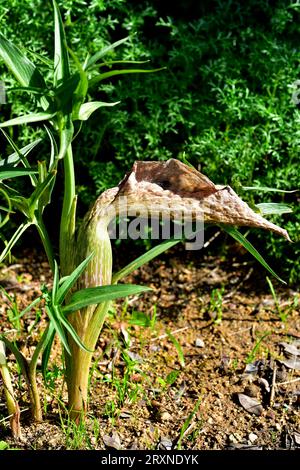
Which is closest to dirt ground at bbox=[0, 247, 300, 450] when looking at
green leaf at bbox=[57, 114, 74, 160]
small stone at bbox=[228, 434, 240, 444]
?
small stone at bbox=[228, 434, 240, 444]

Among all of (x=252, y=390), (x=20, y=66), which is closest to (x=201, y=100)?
(x=252, y=390)

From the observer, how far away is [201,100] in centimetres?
281

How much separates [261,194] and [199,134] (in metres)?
0.32

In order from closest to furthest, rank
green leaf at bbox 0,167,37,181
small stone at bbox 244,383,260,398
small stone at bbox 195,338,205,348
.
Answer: green leaf at bbox 0,167,37,181 < small stone at bbox 244,383,260,398 < small stone at bbox 195,338,205,348

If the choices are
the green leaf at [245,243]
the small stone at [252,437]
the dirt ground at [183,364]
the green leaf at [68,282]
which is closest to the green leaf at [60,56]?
the green leaf at [68,282]

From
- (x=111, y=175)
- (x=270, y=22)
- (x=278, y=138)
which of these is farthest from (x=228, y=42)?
(x=111, y=175)

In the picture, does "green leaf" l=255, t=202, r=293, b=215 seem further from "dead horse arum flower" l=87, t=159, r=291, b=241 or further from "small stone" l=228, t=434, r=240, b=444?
"small stone" l=228, t=434, r=240, b=444

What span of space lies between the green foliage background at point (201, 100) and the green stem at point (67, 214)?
88cm

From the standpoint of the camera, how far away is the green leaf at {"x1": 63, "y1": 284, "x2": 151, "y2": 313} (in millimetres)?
1671

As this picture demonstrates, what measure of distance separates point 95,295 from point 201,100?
1.33 meters

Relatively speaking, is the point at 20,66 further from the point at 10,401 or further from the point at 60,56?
the point at 10,401

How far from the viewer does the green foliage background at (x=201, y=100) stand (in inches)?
105

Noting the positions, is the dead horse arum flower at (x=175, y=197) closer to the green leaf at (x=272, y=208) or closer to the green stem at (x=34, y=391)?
the green leaf at (x=272, y=208)

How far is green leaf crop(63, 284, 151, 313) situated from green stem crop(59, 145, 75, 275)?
0.63 ft
